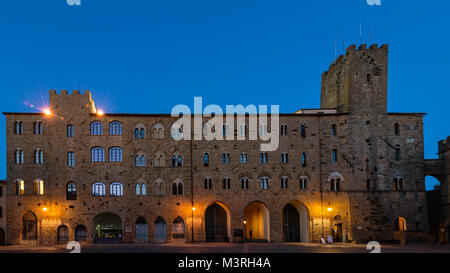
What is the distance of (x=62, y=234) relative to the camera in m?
48.6

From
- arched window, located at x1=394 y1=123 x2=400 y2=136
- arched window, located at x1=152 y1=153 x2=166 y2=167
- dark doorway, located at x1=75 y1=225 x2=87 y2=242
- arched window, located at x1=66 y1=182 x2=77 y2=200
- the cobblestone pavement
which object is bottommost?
the cobblestone pavement

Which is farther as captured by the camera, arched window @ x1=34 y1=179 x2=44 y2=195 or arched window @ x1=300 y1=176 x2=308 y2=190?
arched window @ x1=300 y1=176 x2=308 y2=190

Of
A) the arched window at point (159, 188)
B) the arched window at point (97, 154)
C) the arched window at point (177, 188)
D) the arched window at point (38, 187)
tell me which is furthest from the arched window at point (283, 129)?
the arched window at point (38, 187)

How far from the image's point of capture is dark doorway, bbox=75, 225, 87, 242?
48750 millimetres

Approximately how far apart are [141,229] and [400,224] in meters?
28.3

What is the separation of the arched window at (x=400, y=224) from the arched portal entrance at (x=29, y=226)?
125ft

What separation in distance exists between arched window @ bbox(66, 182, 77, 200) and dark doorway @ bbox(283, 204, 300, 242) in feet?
76.0

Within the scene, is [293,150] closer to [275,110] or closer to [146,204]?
[275,110]

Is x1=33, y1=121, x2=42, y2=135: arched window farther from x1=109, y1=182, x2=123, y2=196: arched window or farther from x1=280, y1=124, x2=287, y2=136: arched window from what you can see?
x1=280, y1=124, x2=287, y2=136: arched window

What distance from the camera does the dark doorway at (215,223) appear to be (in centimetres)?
5334

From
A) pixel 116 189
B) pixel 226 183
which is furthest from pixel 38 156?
pixel 226 183

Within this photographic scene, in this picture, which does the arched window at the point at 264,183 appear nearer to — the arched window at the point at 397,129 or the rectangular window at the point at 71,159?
the arched window at the point at 397,129

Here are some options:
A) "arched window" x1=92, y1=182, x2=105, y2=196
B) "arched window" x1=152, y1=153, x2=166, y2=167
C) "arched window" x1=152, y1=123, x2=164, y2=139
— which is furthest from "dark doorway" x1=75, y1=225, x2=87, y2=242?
"arched window" x1=152, y1=123, x2=164, y2=139

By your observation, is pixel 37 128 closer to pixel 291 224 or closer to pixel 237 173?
pixel 237 173
